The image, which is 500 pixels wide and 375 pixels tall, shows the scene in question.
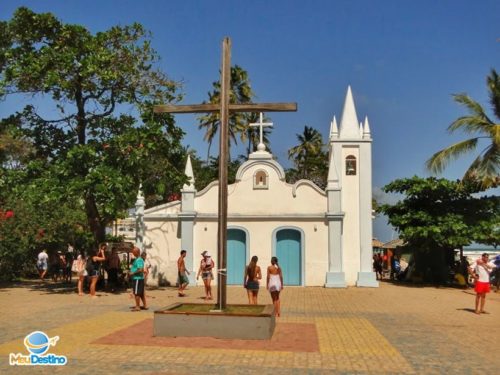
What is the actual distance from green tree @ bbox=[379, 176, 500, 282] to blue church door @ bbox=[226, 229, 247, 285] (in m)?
6.30

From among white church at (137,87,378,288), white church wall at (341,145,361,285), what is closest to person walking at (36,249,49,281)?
white church at (137,87,378,288)

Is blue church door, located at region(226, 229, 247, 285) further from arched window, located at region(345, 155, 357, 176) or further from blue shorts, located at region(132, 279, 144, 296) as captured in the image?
blue shorts, located at region(132, 279, 144, 296)

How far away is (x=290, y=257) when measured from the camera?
2266cm

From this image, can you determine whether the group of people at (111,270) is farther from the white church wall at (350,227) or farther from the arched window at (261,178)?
the white church wall at (350,227)

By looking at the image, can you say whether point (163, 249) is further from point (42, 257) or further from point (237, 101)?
point (237, 101)

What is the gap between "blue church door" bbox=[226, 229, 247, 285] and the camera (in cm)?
2284

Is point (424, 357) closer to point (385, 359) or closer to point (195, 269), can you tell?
point (385, 359)

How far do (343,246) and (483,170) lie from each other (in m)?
6.06

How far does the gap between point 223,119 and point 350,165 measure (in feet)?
44.6

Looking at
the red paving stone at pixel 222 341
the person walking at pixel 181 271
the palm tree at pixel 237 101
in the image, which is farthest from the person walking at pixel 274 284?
the palm tree at pixel 237 101

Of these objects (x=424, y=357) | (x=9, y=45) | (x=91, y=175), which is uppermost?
(x=9, y=45)

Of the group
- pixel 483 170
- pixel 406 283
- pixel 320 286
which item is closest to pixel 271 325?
pixel 320 286

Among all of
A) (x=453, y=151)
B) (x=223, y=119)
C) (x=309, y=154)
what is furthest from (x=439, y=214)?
(x=309, y=154)

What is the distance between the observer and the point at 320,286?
73.4 ft
